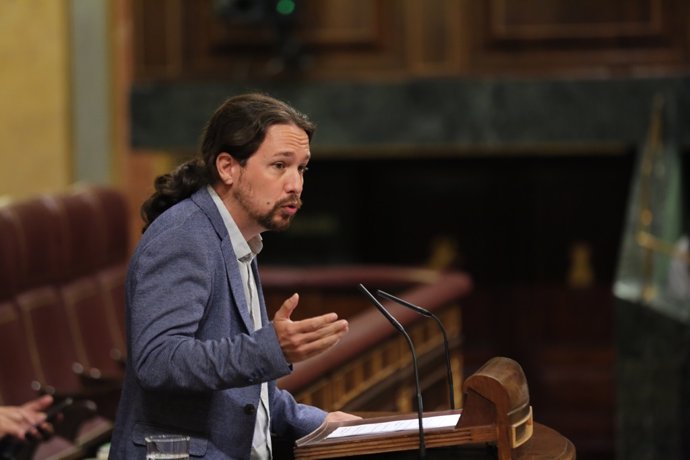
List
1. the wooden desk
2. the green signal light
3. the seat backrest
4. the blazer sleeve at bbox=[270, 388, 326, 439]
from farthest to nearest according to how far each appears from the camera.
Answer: the green signal light < the seat backrest < the blazer sleeve at bbox=[270, 388, 326, 439] < the wooden desk

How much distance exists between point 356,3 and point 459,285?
214cm

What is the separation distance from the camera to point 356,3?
7.29m

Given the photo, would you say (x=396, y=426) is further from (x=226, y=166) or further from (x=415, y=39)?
(x=415, y=39)

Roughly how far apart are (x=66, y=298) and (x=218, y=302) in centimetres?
340

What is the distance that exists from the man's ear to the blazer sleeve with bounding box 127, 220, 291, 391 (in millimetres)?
100

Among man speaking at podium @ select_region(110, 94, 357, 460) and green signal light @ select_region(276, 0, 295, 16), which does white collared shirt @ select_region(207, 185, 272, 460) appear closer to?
man speaking at podium @ select_region(110, 94, 357, 460)

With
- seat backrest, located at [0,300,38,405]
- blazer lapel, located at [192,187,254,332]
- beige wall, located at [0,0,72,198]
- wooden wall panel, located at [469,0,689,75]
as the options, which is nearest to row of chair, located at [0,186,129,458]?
seat backrest, located at [0,300,38,405]

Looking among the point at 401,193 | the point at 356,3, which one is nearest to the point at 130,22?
the point at 356,3

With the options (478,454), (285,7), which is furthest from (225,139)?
(285,7)

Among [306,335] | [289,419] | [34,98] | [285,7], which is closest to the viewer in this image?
[306,335]

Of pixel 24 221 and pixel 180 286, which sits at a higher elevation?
pixel 180 286

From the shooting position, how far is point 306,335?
77.2 inches

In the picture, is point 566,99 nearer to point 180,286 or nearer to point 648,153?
point 648,153

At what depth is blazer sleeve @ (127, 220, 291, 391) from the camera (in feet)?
6.46
